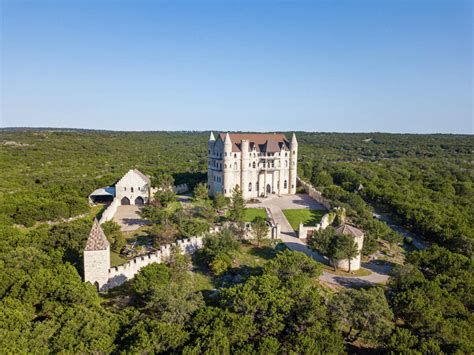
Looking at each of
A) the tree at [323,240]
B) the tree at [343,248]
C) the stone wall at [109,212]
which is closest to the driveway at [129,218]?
the stone wall at [109,212]

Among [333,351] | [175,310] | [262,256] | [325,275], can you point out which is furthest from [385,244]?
[175,310]

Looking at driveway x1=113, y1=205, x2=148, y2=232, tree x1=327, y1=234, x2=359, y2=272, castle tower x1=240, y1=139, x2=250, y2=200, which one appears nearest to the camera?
tree x1=327, y1=234, x2=359, y2=272

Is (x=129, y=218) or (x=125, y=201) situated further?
(x=125, y=201)

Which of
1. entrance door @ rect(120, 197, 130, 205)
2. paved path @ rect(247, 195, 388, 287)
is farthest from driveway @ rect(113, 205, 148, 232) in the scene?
paved path @ rect(247, 195, 388, 287)

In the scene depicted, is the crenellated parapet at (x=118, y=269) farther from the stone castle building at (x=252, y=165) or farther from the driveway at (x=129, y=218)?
the stone castle building at (x=252, y=165)

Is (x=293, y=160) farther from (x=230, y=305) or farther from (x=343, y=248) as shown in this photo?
(x=230, y=305)

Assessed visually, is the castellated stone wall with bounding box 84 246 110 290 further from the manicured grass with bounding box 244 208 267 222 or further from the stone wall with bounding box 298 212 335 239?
the stone wall with bounding box 298 212 335 239

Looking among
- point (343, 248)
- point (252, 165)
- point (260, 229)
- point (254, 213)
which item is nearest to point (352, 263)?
point (343, 248)
